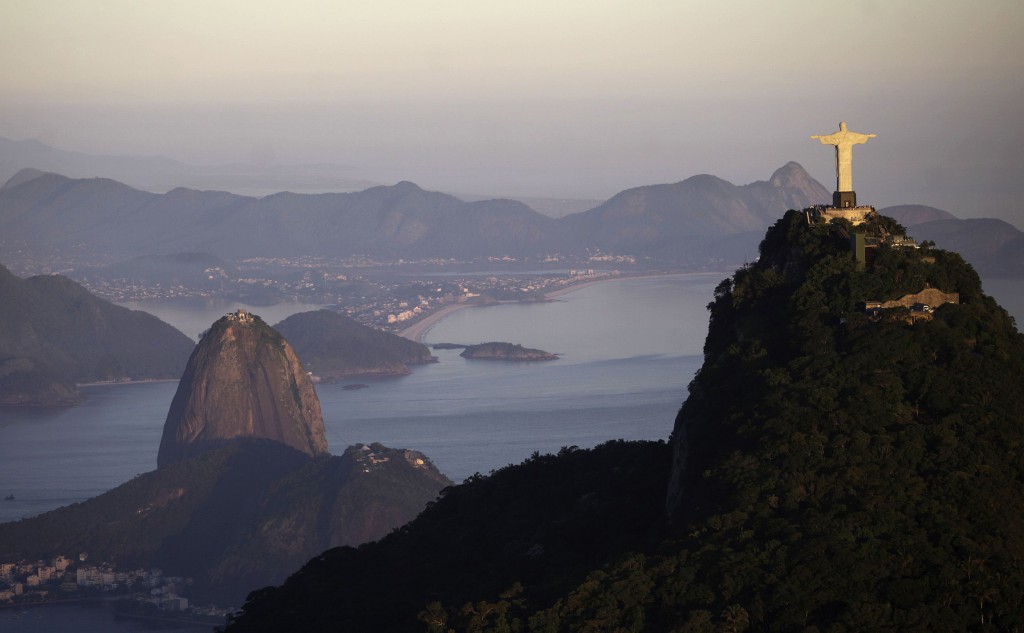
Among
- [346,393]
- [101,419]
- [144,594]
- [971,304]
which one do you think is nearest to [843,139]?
[971,304]

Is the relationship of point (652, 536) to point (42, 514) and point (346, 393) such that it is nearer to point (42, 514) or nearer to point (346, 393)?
point (42, 514)

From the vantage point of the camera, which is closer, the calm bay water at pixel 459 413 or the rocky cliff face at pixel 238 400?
the calm bay water at pixel 459 413

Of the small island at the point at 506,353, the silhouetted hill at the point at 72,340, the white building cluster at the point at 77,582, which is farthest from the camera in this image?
the small island at the point at 506,353

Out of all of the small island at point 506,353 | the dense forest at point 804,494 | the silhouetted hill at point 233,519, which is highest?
the dense forest at point 804,494

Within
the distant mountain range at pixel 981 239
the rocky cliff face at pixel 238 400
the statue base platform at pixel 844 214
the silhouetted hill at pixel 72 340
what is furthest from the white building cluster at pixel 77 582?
the silhouetted hill at pixel 72 340

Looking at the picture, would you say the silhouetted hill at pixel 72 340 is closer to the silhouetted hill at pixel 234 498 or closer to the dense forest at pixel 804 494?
the silhouetted hill at pixel 234 498

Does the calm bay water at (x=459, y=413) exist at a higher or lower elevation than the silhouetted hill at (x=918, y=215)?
lower

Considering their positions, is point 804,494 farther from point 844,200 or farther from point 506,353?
point 506,353
